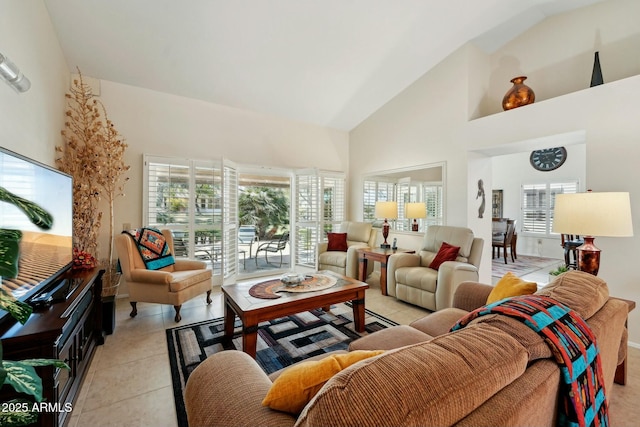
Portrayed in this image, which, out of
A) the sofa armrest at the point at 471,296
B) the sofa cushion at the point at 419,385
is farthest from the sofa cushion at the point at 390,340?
the sofa cushion at the point at 419,385

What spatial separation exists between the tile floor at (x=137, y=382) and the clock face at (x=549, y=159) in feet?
18.0

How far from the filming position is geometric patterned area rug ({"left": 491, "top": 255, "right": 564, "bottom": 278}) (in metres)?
5.36

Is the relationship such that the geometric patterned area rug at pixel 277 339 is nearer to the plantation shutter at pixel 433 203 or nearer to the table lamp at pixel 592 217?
the table lamp at pixel 592 217

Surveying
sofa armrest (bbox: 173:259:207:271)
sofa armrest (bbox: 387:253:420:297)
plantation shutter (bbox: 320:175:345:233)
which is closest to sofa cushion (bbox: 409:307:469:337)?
sofa armrest (bbox: 387:253:420:297)

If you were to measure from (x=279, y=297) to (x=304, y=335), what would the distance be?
57 centimetres

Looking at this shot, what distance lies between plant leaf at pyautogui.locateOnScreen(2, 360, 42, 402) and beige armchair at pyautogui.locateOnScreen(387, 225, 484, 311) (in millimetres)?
3148

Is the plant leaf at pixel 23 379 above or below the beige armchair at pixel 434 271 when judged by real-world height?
above

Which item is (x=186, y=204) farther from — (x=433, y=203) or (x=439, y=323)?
(x=433, y=203)

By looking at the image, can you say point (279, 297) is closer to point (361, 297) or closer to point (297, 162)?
point (361, 297)

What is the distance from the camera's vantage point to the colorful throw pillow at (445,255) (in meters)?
3.40

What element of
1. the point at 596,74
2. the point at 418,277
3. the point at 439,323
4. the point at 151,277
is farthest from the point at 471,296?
the point at 151,277

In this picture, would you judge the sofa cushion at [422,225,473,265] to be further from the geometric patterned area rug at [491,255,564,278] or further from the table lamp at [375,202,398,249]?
the geometric patterned area rug at [491,255,564,278]

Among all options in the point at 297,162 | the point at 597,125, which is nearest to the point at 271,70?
the point at 297,162

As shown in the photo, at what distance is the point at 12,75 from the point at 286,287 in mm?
2465
